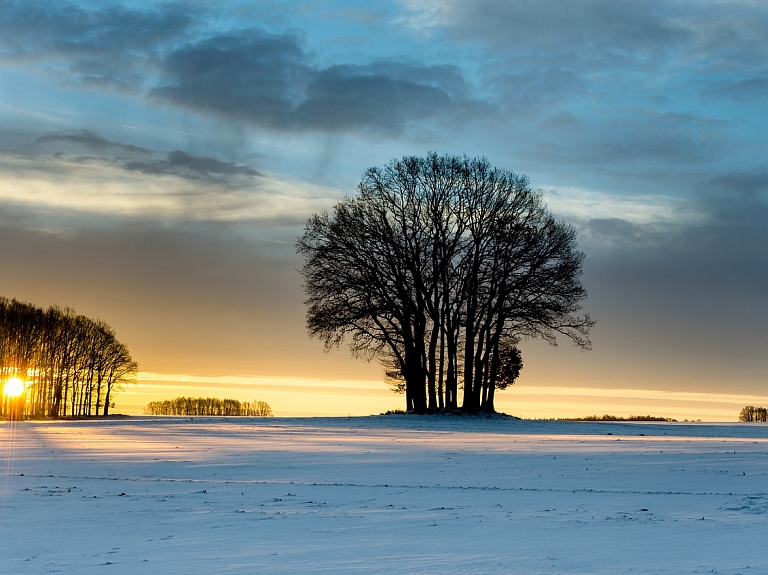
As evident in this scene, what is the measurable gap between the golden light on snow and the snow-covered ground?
5902 centimetres

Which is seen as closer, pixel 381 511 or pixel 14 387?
pixel 381 511

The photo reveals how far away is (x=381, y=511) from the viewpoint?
11.9 metres

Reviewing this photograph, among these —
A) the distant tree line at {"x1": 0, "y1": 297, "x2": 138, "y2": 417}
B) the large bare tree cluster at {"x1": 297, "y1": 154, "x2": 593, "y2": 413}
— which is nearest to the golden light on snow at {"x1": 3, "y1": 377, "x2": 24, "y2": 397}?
the distant tree line at {"x1": 0, "y1": 297, "x2": 138, "y2": 417}

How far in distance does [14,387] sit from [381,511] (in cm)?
7315

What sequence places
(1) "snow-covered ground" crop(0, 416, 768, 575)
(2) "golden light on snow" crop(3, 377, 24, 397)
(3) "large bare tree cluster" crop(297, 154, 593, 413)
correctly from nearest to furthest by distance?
(1) "snow-covered ground" crop(0, 416, 768, 575), (3) "large bare tree cluster" crop(297, 154, 593, 413), (2) "golden light on snow" crop(3, 377, 24, 397)

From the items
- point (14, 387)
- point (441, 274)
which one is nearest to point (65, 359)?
point (14, 387)

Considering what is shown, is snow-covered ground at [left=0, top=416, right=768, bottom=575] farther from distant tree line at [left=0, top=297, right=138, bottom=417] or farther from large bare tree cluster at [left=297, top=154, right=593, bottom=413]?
distant tree line at [left=0, top=297, right=138, bottom=417]

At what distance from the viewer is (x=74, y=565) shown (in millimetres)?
8648

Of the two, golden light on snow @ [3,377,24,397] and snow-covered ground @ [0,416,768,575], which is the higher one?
Answer: golden light on snow @ [3,377,24,397]

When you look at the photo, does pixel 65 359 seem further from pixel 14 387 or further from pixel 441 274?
pixel 441 274

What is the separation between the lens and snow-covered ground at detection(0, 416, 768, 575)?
8.85 m

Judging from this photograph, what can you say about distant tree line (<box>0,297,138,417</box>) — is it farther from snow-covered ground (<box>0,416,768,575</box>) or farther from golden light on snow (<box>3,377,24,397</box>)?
snow-covered ground (<box>0,416,768,575</box>)

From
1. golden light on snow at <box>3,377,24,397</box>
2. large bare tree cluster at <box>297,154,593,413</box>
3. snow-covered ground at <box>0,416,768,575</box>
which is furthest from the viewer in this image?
golden light on snow at <box>3,377,24,397</box>

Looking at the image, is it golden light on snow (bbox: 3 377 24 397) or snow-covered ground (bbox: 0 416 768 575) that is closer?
snow-covered ground (bbox: 0 416 768 575)
